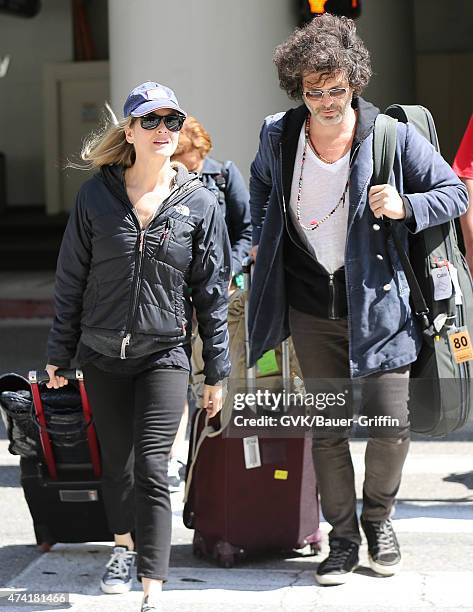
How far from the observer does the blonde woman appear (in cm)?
433

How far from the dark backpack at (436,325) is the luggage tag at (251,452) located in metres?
0.63

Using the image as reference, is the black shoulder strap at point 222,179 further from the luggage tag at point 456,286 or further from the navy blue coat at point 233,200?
the luggage tag at point 456,286

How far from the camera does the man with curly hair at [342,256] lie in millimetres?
4496

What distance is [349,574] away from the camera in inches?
189

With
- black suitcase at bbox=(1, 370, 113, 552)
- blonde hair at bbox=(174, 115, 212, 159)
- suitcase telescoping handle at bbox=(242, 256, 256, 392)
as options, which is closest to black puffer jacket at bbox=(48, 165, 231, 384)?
suitcase telescoping handle at bbox=(242, 256, 256, 392)

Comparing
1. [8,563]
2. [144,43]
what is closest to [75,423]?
[8,563]

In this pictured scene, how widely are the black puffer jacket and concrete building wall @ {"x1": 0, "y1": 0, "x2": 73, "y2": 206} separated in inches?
678

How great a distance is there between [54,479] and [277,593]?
104 cm

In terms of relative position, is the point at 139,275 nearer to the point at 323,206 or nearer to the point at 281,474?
the point at 323,206

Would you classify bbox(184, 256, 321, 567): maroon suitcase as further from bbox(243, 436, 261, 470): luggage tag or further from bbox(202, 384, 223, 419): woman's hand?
bbox(202, 384, 223, 419): woman's hand

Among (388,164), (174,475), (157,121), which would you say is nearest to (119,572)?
(174,475)

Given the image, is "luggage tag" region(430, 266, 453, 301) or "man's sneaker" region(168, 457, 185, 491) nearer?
"luggage tag" region(430, 266, 453, 301)

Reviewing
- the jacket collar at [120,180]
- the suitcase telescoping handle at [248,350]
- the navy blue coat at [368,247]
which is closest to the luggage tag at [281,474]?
the suitcase telescoping handle at [248,350]

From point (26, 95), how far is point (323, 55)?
1764cm
